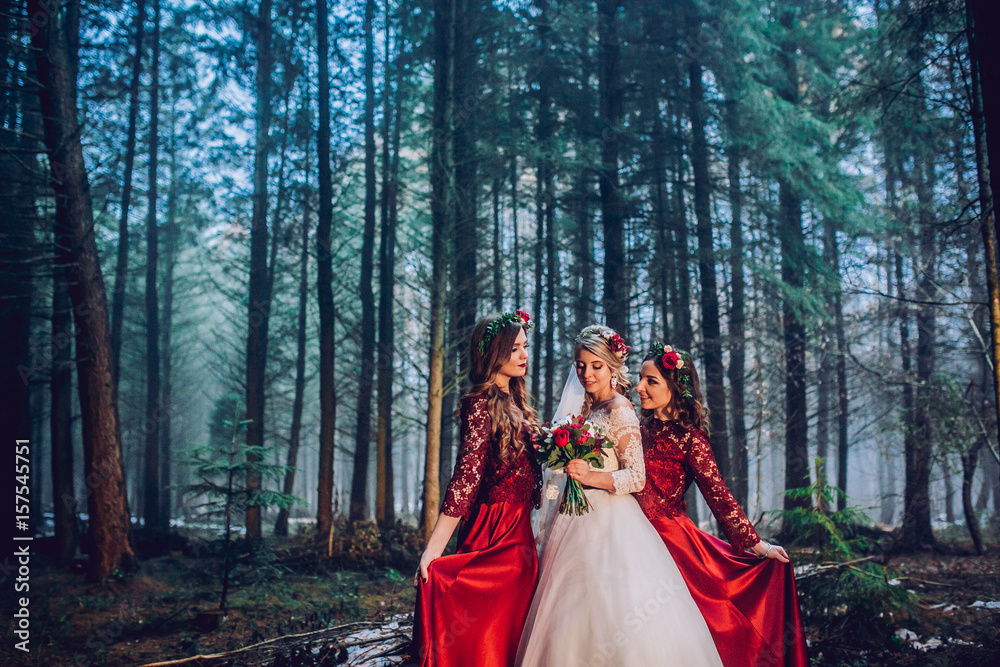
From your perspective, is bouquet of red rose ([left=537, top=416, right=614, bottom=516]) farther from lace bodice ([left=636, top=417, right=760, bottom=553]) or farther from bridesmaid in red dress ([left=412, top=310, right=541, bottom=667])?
lace bodice ([left=636, top=417, right=760, bottom=553])

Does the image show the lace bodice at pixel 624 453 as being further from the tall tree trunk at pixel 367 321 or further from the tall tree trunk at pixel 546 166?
the tall tree trunk at pixel 367 321

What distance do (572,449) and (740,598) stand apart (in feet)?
5.35

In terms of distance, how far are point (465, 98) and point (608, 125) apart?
9.74ft

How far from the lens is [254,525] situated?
12789mm

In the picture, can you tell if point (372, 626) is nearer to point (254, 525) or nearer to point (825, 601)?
point (825, 601)

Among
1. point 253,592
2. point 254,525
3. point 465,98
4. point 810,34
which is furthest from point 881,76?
point 254,525

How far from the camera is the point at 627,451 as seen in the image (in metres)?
4.03

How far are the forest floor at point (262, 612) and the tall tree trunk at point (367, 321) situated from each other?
2.99m

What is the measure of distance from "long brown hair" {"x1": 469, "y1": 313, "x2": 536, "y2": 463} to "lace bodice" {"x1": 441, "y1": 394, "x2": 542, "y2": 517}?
47 mm

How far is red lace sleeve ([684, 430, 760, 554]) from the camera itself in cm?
425

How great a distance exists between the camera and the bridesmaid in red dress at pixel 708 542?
3.93 m

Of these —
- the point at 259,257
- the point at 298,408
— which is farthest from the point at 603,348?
the point at 298,408

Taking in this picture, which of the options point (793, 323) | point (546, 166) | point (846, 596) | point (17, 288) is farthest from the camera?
point (793, 323)

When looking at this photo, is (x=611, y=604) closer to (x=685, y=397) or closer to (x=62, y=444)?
(x=685, y=397)
